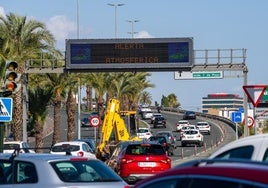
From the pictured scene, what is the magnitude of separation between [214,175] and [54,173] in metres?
6.85

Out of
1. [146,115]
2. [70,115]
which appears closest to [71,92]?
[70,115]

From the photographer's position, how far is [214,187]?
19.9 feet

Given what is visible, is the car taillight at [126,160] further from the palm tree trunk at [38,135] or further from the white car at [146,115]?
the white car at [146,115]

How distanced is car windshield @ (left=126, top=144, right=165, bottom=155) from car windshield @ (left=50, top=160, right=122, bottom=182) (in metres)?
13.9

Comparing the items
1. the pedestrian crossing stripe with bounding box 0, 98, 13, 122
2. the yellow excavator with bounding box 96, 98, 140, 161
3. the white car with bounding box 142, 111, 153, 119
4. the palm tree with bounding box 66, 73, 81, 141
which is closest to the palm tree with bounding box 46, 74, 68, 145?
the palm tree with bounding box 66, 73, 81, 141

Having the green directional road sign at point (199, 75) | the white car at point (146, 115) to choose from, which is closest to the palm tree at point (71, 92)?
the green directional road sign at point (199, 75)

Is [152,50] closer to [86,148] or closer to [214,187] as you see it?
[86,148]

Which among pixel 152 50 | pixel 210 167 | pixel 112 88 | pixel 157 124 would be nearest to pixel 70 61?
pixel 152 50

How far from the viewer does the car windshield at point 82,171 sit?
12836 mm

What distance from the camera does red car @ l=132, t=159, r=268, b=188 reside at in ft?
19.0

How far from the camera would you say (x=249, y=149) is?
1001cm

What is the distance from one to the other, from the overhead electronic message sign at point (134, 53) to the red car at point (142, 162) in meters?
18.2

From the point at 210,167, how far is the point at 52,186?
646 centimetres

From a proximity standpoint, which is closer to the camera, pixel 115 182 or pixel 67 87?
pixel 115 182
